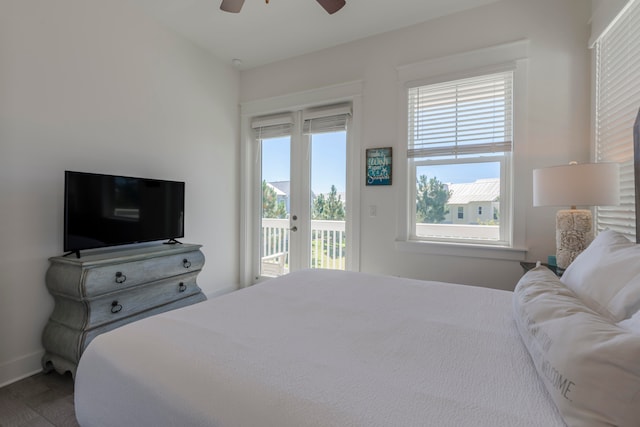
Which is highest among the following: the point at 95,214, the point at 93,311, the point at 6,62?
the point at 6,62

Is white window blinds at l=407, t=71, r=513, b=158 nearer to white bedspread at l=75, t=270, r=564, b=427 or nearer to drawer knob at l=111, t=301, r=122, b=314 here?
white bedspread at l=75, t=270, r=564, b=427

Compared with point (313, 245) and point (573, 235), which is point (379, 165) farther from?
point (573, 235)

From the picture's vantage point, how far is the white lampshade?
5.77ft

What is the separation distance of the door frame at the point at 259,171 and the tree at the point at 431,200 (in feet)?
2.00

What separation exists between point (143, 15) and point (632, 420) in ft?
12.4

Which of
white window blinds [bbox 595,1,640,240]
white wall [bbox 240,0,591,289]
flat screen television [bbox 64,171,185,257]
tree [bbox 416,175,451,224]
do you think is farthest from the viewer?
tree [bbox 416,175,451,224]

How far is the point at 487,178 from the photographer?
8.75 ft

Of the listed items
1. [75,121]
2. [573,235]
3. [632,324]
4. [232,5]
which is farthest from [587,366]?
[75,121]

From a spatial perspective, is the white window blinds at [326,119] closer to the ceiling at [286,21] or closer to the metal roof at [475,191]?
the ceiling at [286,21]

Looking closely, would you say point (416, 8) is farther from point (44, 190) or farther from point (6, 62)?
point (44, 190)

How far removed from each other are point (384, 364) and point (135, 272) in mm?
2049

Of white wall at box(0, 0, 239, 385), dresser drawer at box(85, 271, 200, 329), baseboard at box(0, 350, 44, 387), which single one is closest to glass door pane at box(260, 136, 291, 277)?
white wall at box(0, 0, 239, 385)

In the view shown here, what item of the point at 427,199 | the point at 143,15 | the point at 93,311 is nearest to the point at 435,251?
the point at 427,199

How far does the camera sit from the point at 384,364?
0.90 m
